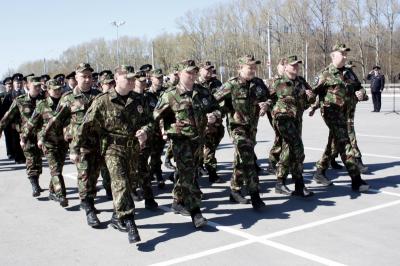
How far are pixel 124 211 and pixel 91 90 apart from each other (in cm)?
233

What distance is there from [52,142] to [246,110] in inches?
121

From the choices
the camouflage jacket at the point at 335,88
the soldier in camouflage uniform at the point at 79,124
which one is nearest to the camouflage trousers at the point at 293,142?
the camouflage jacket at the point at 335,88

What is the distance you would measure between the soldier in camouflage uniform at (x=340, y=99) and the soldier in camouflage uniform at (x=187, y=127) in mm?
2449

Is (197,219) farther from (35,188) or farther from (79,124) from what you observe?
(35,188)

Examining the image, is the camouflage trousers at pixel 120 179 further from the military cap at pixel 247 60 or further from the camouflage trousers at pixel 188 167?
the military cap at pixel 247 60

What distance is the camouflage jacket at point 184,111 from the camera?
5910mm

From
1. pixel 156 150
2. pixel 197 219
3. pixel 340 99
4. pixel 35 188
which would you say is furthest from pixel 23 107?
pixel 340 99

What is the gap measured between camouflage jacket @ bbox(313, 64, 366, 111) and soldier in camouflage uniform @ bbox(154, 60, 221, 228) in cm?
248

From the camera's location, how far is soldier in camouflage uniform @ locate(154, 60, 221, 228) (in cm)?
591

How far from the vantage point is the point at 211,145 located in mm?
8953

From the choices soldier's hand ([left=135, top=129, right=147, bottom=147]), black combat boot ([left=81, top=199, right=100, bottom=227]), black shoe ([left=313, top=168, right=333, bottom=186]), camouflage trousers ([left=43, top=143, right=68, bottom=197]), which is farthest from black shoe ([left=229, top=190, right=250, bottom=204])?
camouflage trousers ([left=43, top=143, right=68, bottom=197])

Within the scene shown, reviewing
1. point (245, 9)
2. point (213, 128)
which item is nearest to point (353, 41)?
point (245, 9)

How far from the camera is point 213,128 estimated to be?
8.99m

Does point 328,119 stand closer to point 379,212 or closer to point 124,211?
point 379,212
